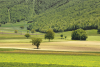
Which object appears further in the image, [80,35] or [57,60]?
[80,35]

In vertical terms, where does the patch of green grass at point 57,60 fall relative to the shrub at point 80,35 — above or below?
below

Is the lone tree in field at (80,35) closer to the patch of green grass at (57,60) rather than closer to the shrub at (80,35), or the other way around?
the shrub at (80,35)

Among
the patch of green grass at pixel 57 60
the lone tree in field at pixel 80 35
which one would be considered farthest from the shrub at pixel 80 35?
the patch of green grass at pixel 57 60

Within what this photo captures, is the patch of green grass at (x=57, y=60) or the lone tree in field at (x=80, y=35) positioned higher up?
the lone tree in field at (x=80, y=35)

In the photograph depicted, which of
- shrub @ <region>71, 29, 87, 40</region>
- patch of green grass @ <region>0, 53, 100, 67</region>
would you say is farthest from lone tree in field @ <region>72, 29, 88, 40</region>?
patch of green grass @ <region>0, 53, 100, 67</region>

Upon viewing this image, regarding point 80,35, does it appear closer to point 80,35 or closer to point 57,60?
point 80,35

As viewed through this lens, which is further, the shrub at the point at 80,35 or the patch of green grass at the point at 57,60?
the shrub at the point at 80,35

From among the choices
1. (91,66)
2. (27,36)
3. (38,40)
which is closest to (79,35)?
(27,36)

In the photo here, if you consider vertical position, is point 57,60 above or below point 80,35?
below

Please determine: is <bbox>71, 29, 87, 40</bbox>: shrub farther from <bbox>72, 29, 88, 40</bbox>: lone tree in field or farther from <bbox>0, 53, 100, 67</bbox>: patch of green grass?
<bbox>0, 53, 100, 67</bbox>: patch of green grass

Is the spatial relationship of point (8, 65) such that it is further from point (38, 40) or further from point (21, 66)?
point (38, 40)

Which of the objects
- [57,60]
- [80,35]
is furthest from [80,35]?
[57,60]

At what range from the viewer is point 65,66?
30.2 m

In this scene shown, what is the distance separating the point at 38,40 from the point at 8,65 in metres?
55.7
